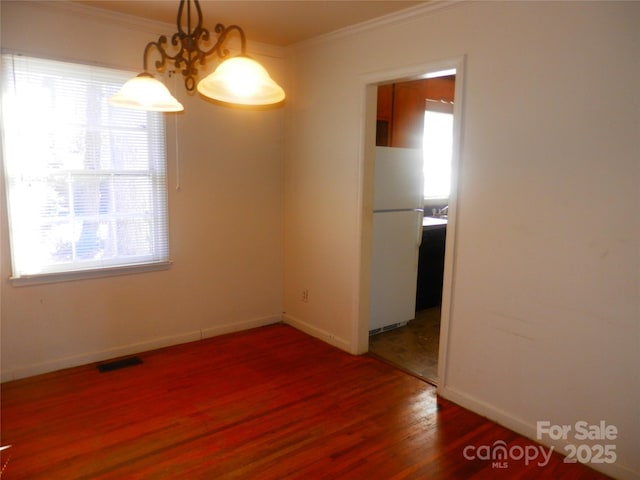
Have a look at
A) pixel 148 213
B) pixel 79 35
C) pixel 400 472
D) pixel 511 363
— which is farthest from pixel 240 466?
pixel 79 35

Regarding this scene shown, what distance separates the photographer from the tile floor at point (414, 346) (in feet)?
11.0

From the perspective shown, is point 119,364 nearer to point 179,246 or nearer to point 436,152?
point 179,246

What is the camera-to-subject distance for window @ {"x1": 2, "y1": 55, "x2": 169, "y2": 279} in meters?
2.87

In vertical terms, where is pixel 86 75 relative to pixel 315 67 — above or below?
below

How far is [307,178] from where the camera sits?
3.89 m

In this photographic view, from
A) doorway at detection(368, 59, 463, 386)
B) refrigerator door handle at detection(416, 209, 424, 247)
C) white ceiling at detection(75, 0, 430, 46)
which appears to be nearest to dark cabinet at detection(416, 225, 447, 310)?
doorway at detection(368, 59, 463, 386)

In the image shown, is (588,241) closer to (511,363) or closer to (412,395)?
(511,363)

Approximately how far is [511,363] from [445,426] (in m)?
0.53

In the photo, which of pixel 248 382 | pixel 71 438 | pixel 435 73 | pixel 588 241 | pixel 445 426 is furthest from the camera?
pixel 248 382

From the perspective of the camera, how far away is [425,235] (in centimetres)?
456

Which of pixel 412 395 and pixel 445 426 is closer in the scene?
pixel 445 426

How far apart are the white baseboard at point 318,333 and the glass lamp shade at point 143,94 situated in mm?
2401

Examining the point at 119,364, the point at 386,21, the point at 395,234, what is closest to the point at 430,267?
the point at 395,234

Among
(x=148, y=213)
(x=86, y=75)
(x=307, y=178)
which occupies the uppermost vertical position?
(x=86, y=75)
